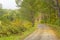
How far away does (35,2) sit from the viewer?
28.4 metres

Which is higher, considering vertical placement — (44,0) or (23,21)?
(44,0)

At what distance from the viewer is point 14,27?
1728 cm

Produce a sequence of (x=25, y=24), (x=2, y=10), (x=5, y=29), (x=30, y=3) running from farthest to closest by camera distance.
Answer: (x=30, y=3) < (x=25, y=24) < (x=5, y=29) < (x=2, y=10)

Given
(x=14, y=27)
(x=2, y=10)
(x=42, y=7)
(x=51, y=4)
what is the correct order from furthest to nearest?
(x=42, y=7)
(x=51, y=4)
(x=14, y=27)
(x=2, y=10)

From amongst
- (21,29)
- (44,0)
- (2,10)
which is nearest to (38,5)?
(44,0)

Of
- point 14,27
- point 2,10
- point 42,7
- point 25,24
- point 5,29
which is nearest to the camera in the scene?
point 2,10

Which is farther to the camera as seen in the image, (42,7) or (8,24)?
(42,7)

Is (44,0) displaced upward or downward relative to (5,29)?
upward

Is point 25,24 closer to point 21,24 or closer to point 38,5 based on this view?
point 21,24

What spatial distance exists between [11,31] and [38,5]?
38.6 ft

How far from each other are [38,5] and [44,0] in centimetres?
364

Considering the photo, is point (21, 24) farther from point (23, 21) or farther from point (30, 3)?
point (30, 3)

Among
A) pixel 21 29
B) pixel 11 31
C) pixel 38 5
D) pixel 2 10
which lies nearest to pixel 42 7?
pixel 38 5

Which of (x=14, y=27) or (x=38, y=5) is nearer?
(x=14, y=27)
